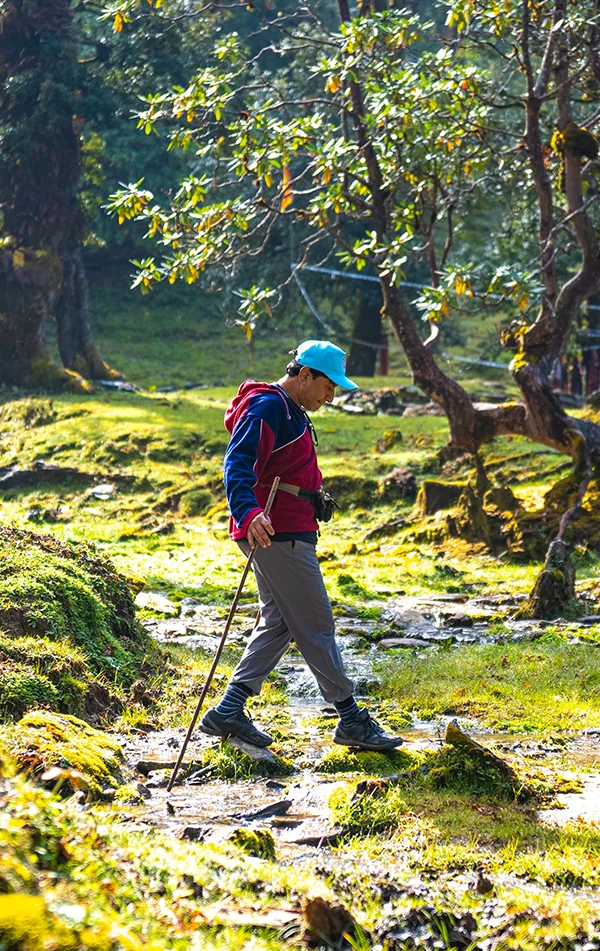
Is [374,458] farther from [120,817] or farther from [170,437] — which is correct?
[120,817]

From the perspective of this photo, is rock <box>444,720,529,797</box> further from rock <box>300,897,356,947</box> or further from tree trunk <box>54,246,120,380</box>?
tree trunk <box>54,246,120,380</box>

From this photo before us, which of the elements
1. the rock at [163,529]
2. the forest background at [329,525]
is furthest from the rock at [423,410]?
the rock at [163,529]

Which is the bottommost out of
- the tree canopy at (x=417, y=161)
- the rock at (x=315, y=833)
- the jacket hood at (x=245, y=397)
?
the rock at (x=315, y=833)

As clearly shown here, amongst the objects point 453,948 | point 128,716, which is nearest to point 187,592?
point 128,716

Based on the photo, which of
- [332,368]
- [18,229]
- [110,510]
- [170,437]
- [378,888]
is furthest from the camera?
[18,229]

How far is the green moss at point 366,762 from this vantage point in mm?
6348

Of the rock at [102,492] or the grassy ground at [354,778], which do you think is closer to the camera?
the grassy ground at [354,778]

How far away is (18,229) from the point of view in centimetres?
2861

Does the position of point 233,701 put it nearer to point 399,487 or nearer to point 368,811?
point 368,811

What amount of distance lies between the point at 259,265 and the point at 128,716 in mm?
27777

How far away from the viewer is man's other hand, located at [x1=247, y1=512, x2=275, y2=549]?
236 inches

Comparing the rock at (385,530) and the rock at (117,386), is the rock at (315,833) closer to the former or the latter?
the rock at (385,530)

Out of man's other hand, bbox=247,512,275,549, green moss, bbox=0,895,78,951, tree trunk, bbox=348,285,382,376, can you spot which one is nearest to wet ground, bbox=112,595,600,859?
man's other hand, bbox=247,512,275,549

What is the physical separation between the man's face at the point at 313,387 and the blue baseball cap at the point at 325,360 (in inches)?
1.6
